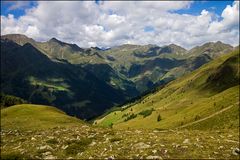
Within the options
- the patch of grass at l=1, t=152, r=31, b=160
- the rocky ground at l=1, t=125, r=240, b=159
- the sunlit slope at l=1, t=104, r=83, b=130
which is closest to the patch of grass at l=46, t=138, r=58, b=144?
the rocky ground at l=1, t=125, r=240, b=159

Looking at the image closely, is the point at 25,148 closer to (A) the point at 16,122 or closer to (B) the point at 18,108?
(A) the point at 16,122

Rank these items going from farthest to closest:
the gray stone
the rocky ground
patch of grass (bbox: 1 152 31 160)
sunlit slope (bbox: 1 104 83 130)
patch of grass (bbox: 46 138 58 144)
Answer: sunlit slope (bbox: 1 104 83 130) → patch of grass (bbox: 46 138 58 144) → patch of grass (bbox: 1 152 31 160) → the gray stone → the rocky ground

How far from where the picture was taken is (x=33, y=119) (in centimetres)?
7925

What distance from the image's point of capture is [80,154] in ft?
100

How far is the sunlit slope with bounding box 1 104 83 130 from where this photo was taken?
226 ft

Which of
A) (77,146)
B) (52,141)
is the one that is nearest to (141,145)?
(77,146)

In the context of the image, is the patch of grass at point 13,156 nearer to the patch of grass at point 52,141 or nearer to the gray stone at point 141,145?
the patch of grass at point 52,141

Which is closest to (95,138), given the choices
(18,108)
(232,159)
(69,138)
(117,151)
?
(69,138)

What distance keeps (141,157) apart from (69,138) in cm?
1332

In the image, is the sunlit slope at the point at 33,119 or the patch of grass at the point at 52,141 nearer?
the patch of grass at the point at 52,141

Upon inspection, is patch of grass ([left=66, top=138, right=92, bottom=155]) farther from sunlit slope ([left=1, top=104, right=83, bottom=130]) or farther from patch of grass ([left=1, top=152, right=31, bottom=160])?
sunlit slope ([left=1, top=104, right=83, bottom=130])

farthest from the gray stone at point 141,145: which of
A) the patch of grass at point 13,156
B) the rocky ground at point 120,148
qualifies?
the patch of grass at point 13,156

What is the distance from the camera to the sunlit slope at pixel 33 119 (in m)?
68.9

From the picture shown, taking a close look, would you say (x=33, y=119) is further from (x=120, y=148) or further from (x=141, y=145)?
(x=141, y=145)
